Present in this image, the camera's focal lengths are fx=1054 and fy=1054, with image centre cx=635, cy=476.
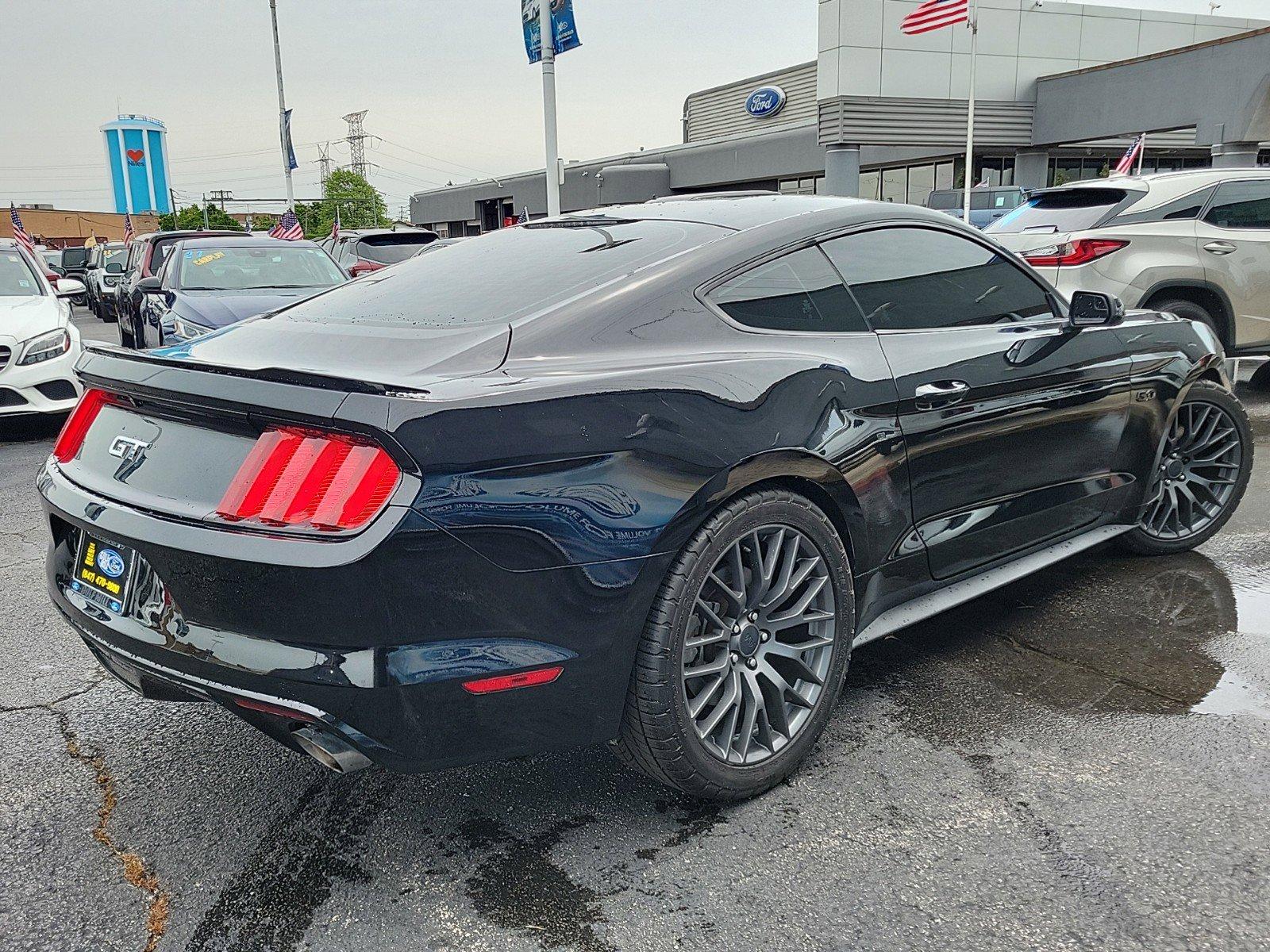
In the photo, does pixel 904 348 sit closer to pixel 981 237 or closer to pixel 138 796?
pixel 981 237

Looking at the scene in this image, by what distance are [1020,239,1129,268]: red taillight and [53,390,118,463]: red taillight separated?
6904 millimetres

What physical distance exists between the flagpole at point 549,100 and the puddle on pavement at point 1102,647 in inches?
513

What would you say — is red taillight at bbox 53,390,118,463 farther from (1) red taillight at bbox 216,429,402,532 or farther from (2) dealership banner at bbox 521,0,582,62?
(2) dealership banner at bbox 521,0,582,62

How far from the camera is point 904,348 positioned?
3.12m

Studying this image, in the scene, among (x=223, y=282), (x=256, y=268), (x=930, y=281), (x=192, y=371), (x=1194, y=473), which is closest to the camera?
(x=192, y=371)

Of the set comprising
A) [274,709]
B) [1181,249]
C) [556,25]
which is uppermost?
[556,25]

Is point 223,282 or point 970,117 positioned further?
point 970,117

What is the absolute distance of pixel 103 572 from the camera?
2.53m

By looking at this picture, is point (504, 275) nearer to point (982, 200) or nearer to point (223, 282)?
point (223, 282)

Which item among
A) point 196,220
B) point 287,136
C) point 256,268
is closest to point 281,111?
point 287,136

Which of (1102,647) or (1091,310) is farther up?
(1091,310)

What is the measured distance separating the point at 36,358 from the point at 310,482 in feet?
23.3

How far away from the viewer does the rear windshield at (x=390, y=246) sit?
1650cm

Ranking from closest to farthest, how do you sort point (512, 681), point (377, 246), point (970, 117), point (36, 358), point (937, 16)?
point (512, 681) < point (36, 358) < point (377, 246) < point (937, 16) < point (970, 117)
